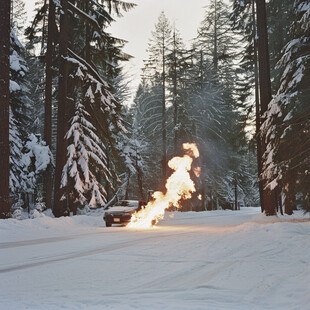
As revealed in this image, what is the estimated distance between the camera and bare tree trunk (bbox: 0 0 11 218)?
1467 centimetres

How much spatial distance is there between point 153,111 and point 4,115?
2678 centimetres

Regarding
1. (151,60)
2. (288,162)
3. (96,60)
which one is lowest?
(288,162)

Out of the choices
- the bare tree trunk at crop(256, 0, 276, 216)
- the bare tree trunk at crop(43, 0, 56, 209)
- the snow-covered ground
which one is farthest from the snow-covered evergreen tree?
the bare tree trunk at crop(43, 0, 56, 209)

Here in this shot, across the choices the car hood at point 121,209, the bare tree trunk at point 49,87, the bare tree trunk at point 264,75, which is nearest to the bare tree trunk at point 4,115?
the car hood at point 121,209

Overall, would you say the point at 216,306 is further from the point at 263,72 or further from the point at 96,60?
the point at 96,60

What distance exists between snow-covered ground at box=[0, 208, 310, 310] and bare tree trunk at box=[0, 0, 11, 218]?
174 inches

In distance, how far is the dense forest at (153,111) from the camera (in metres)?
Answer: 14.6

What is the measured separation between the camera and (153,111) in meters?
40.8

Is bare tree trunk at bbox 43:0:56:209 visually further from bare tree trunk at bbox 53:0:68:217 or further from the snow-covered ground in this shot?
the snow-covered ground

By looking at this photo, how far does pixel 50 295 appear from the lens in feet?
16.2

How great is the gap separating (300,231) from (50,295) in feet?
32.3

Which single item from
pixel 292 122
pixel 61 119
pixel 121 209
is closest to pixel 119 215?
pixel 121 209

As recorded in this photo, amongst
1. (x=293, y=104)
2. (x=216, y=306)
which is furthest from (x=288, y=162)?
(x=216, y=306)

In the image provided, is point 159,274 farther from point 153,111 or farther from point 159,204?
point 153,111
